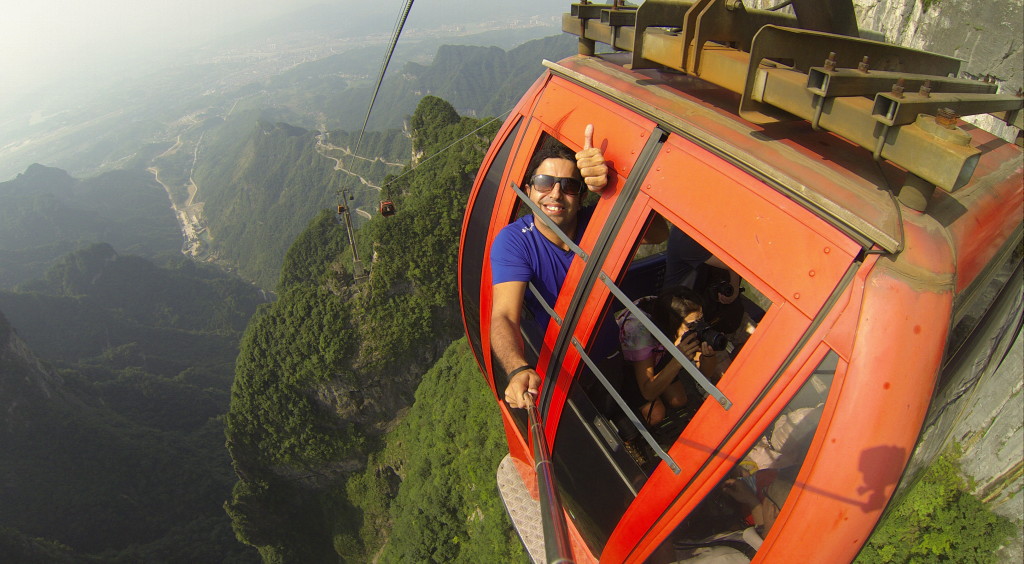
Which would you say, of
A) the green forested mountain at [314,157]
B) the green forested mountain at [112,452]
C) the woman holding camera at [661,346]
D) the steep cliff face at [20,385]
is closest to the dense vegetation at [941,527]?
the woman holding camera at [661,346]

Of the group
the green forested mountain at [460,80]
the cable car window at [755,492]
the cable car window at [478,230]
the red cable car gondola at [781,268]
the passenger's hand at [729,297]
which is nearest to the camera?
the red cable car gondola at [781,268]

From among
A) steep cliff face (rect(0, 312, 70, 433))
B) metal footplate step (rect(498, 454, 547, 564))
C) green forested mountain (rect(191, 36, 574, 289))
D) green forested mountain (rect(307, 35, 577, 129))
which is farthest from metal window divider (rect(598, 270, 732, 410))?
green forested mountain (rect(307, 35, 577, 129))

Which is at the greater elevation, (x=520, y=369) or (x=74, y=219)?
(x=520, y=369)

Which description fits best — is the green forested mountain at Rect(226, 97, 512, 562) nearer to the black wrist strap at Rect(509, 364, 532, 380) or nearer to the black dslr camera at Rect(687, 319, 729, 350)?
the black wrist strap at Rect(509, 364, 532, 380)

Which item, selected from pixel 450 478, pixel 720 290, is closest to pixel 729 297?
pixel 720 290

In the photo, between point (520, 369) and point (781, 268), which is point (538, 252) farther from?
point (781, 268)

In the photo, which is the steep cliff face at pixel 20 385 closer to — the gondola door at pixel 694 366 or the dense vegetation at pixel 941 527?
the gondola door at pixel 694 366
